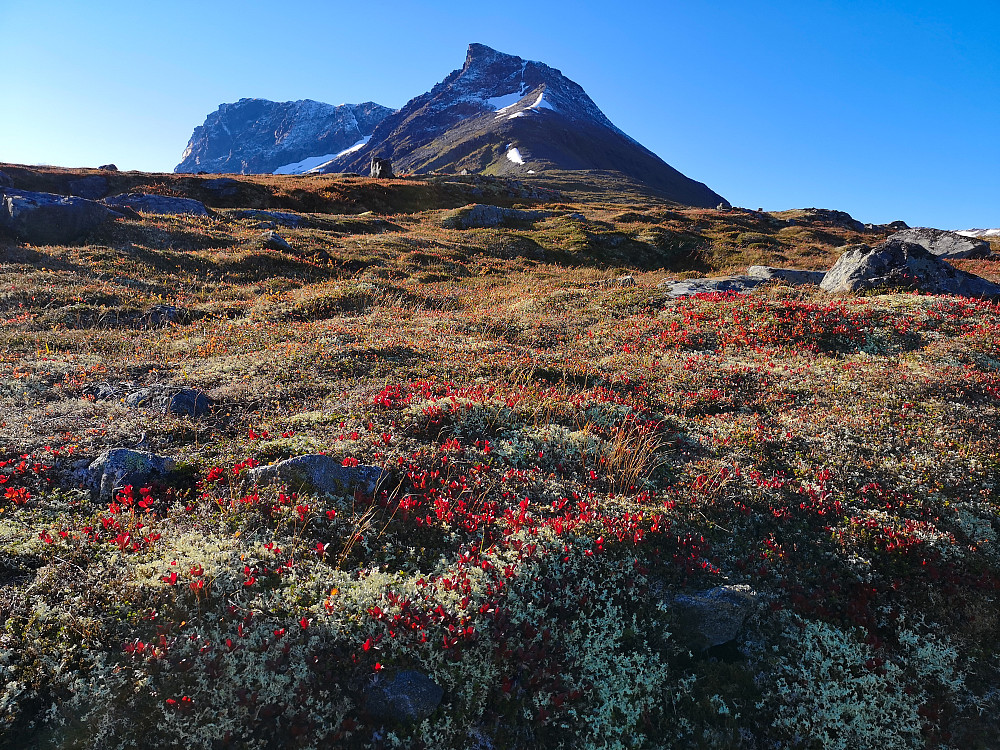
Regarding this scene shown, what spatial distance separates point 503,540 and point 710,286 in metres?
20.5

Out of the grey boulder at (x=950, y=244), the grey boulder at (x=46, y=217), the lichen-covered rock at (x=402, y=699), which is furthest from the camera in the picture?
the grey boulder at (x=950, y=244)

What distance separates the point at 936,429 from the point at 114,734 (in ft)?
45.4

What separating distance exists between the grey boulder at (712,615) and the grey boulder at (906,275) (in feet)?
73.7

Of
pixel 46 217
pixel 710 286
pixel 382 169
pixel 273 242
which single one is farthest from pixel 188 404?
pixel 382 169

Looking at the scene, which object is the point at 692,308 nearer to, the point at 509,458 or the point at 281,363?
the point at 509,458

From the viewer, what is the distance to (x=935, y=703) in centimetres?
603

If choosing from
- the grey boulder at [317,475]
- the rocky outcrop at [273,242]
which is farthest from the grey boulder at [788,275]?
the rocky outcrop at [273,242]

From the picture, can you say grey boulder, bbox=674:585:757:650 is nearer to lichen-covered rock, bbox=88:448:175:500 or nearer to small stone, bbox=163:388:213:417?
lichen-covered rock, bbox=88:448:175:500

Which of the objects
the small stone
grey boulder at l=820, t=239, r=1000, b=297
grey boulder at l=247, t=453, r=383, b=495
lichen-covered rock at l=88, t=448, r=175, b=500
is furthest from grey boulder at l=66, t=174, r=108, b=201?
grey boulder at l=820, t=239, r=1000, b=297

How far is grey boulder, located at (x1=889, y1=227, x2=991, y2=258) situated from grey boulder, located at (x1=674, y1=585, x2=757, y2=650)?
4555 cm

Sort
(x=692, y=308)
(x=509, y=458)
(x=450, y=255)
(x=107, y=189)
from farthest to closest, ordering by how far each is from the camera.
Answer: (x=107, y=189)
(x=450, y=255)
(x=692, y=308)
(x=509, y=458)

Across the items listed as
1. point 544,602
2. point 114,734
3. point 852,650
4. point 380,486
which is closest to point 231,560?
point 114,734

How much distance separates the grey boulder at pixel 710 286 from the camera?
2288cm

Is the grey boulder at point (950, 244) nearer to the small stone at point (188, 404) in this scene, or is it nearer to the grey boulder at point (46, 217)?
the small stone at point (188, 404)
